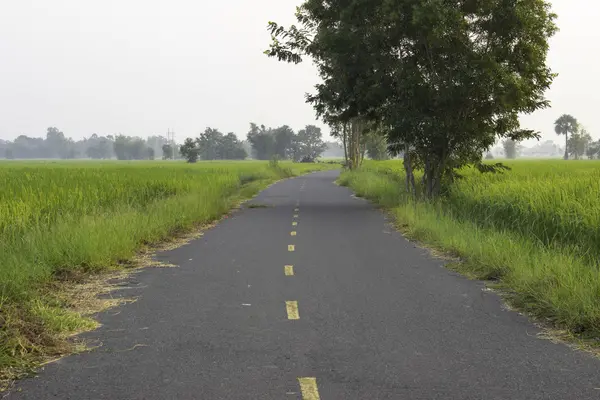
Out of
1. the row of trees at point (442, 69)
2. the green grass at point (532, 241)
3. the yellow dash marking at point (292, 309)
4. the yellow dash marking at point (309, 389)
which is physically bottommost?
the yellow dash marking at point (292, 309)

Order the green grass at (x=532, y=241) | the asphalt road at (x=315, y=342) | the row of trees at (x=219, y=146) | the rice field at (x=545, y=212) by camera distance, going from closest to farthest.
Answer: the asphalt road at (x=315, y=342), the green grass at (x=532, y=241), the rice field at (x=545, y=212), the row of trees at (x=219, y=146)

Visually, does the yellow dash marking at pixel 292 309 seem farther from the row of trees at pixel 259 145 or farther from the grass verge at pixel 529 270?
the row of trees at pixel 259 145

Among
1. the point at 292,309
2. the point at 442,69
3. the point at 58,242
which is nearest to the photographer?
the point at 292,309

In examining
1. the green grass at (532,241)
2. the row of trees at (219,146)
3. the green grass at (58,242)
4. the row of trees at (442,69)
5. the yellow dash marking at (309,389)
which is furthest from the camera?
the row of trees at (219,146)

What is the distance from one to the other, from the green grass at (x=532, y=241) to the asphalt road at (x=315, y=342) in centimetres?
49

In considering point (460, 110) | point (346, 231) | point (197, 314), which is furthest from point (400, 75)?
point (197, 314)

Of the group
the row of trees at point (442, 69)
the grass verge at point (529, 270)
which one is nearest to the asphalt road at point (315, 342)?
the grass verge at point (529, 270)

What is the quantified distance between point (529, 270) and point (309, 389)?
4551 mm

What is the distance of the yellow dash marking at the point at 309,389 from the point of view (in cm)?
410

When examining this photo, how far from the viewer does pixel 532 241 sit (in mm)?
10273

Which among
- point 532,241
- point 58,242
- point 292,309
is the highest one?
point 58,242

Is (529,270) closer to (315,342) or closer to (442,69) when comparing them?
(315,342)

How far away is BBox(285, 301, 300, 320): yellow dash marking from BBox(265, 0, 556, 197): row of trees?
37.5 ft

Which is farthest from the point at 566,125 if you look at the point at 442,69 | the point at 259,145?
the point at 442,69
